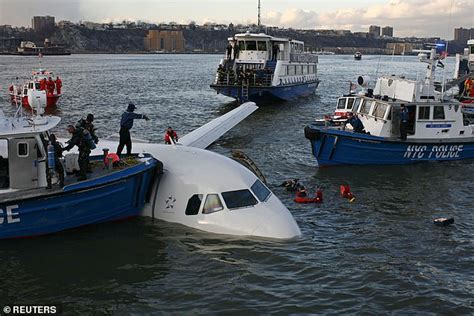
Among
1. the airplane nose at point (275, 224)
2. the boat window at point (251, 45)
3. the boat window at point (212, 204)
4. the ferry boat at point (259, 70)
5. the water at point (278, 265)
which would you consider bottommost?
the water at point (278, 265)

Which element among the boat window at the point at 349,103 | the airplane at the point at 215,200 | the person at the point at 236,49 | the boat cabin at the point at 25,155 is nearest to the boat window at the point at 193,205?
the airplane at the point at 215,200

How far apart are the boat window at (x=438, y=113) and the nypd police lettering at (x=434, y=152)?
1679 millimetres

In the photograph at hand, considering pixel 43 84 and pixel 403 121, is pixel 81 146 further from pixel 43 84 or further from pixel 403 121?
pixel 43 84

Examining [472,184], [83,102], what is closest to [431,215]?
[472,184]

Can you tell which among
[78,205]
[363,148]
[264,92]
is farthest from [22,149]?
[264,92]

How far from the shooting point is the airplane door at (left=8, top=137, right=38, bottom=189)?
17188mm

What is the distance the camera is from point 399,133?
30484 mm

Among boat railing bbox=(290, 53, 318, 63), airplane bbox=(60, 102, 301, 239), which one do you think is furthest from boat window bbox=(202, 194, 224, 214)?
boat railing bbox=(290, 53, 318, 63)

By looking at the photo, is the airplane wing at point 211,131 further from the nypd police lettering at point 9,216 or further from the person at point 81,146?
the nypd police lettering at point 9,216

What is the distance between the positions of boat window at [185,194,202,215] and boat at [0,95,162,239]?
1.55m

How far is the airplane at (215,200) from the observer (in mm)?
17672

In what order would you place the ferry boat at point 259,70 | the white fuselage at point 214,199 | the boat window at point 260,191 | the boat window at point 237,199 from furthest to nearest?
the ferry boat at point 259,70 < the boat window at point 260,191 < the boat window at point 237,199 < the white fuselage at point 214,199

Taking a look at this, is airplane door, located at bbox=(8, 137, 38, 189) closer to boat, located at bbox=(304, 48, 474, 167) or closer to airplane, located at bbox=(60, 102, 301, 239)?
airplane, located at bbox=(60, 102, 301, 239)

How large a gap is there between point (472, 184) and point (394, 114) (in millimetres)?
5648
